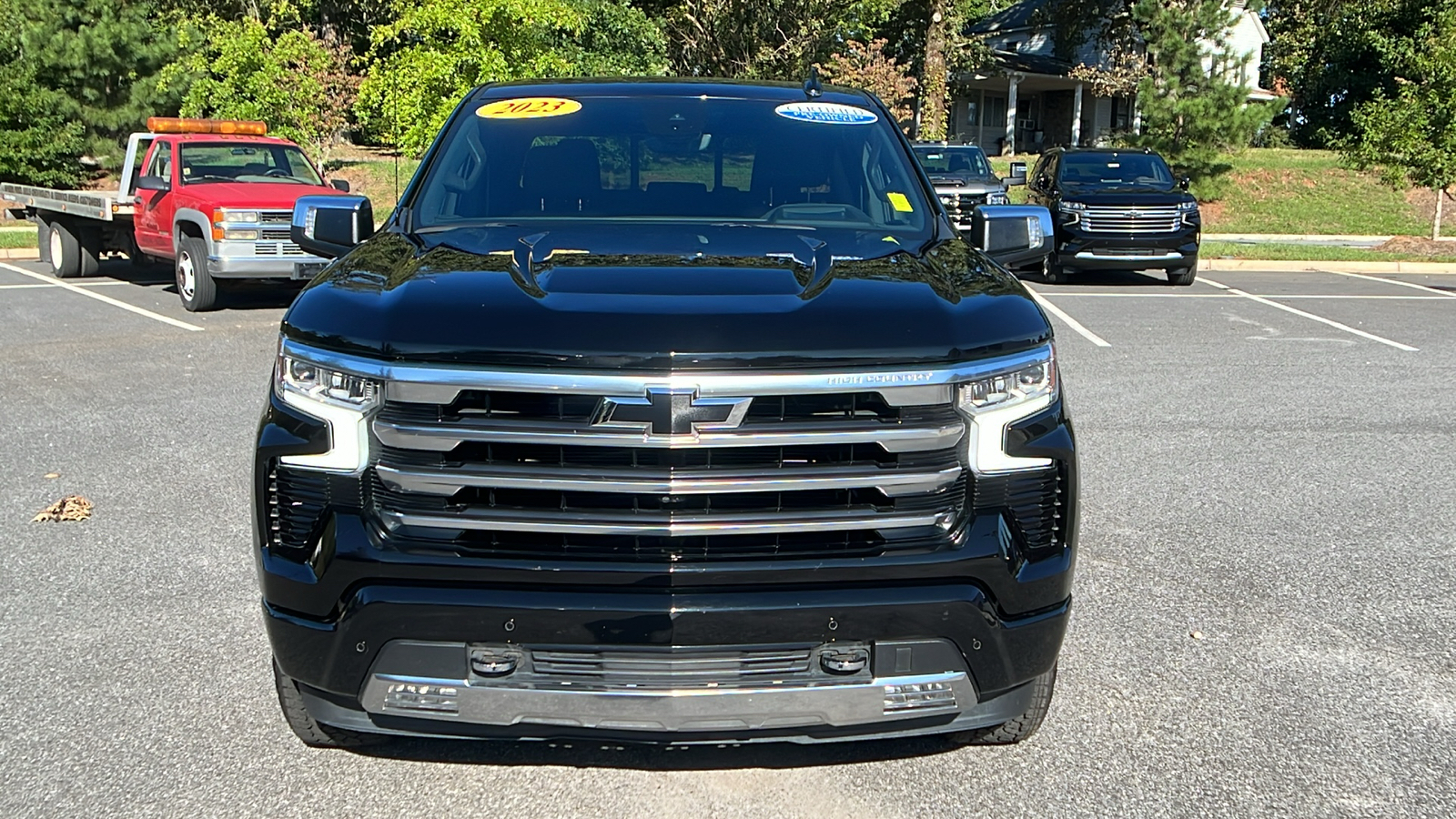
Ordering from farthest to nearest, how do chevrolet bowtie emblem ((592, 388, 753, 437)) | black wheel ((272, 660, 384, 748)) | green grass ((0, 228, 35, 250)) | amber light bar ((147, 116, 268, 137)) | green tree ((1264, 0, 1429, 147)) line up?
green tree ((1264, 0, 1429, 147)), green grass ((0, 228, 35, 250)), amber light bar ((147, 116, 268, 137)), black wheel ((272, 660, 384, 748)), chevrolet bowtie emblem ((592, 388, 753, 437))

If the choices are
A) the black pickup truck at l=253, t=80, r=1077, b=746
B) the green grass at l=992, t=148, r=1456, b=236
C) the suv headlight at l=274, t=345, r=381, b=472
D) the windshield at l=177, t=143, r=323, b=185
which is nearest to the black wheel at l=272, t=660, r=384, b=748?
the black pickup truck at l=253, t=80, r=1077, b=746

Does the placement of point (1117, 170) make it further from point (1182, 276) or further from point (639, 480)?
point (639, 480)

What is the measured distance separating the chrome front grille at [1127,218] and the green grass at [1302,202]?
9035 mm

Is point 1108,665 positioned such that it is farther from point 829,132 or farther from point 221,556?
point 221,556

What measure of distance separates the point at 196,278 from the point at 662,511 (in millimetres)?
11387

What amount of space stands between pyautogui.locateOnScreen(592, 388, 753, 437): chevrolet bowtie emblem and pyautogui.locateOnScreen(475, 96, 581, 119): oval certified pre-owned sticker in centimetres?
202

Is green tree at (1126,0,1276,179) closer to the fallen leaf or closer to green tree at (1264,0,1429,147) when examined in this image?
green tree at (1264,0,1429,147)

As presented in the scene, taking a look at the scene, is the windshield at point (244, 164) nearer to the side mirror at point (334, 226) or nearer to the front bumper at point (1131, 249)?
the front bumper at point (1131, 249)

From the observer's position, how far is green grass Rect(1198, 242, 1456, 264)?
758 inches

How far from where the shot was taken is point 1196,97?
26.8m

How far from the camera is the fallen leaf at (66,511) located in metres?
5.71

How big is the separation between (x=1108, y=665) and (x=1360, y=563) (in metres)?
1.73

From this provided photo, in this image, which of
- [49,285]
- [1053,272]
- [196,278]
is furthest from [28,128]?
[1053,272]

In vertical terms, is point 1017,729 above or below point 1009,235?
below
